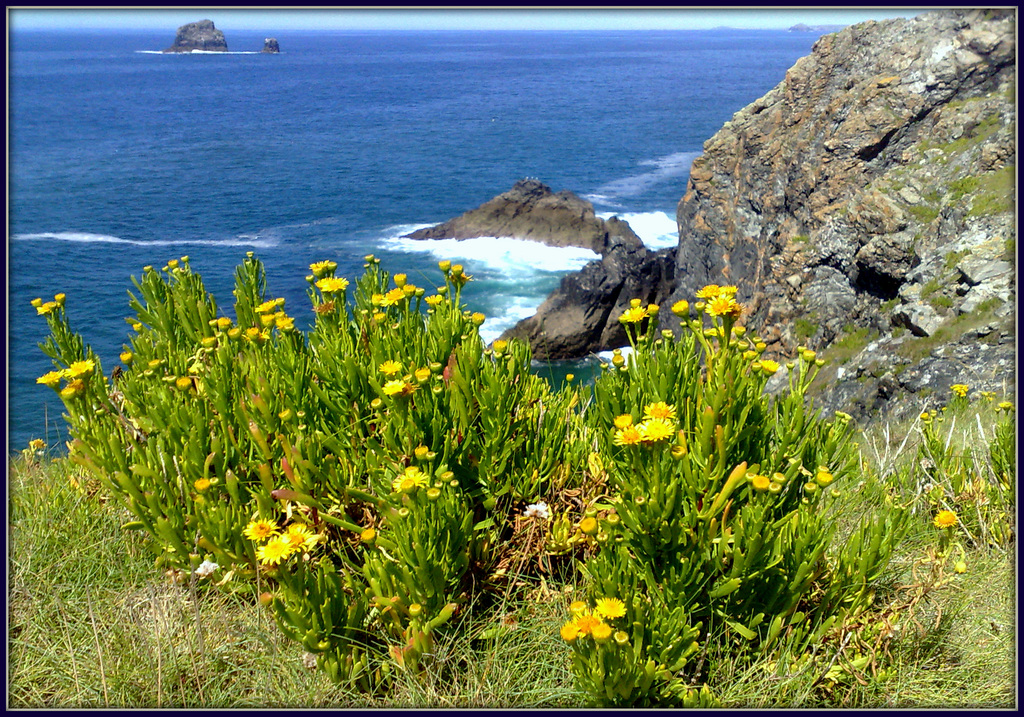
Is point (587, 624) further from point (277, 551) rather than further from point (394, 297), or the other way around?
point (394, 297)

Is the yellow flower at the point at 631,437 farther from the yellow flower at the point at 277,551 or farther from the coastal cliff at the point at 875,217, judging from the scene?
the coastal cliff at the point at 875,217

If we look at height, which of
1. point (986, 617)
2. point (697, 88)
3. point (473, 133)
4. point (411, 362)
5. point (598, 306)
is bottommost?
point (598, 306)

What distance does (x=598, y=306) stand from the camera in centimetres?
3022

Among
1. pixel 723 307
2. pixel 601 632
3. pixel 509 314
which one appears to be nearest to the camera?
pixel 601 632

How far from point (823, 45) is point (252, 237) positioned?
2985 centimetres

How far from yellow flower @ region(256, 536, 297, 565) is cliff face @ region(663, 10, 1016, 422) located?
32.4 feet

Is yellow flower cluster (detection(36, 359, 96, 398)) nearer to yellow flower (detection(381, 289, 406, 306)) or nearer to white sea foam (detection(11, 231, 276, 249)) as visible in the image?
yellow flower (detection(381, 289, 406, 306))

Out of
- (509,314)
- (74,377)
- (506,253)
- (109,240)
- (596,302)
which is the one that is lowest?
(509,314)

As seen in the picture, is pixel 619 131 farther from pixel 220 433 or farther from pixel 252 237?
pixel 220 433

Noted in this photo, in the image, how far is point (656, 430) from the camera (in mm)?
2385

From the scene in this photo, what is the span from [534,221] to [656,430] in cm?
4028

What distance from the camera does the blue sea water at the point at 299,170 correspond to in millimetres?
33344

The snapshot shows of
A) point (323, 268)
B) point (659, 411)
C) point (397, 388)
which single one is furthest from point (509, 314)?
point (659, 411)

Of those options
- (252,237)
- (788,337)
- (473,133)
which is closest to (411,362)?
(788,337)
